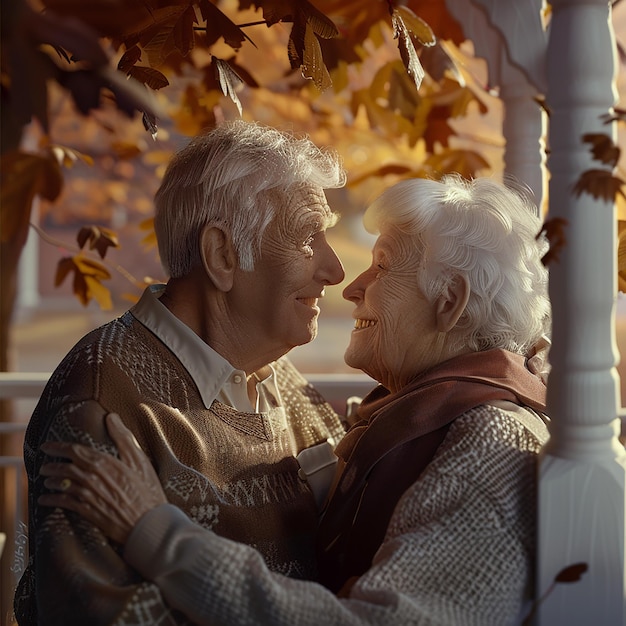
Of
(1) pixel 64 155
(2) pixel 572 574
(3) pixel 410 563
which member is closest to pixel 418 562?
(3) pixel 410 563

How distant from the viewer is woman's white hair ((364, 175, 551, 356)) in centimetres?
201

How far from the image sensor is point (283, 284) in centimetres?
206

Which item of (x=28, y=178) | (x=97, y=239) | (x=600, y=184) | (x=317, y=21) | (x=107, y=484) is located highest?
(x=317, y=21)

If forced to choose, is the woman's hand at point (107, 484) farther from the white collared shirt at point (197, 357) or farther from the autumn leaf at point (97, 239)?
the autumn leaf at point (97, 239)

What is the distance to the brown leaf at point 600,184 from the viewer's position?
142 centimetres

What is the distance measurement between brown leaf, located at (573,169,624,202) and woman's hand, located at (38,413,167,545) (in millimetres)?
936

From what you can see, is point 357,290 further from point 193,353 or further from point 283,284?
point 193,353

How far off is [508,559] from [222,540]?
51 centimetres

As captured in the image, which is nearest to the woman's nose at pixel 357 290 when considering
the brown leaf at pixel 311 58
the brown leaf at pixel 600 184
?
the brown leaf at pixel 311 58

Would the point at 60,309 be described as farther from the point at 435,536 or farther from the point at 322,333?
the point at 435,536

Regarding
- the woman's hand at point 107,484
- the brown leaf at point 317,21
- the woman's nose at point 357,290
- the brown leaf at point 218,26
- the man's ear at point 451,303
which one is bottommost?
the woman's hand at point 107,484

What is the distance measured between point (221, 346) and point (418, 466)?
54 cm

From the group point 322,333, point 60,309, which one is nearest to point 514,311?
point 322,333

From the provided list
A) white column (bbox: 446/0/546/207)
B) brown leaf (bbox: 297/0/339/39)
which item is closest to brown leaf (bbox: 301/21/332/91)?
brown leaf (bbox: 297/0/339/39)
